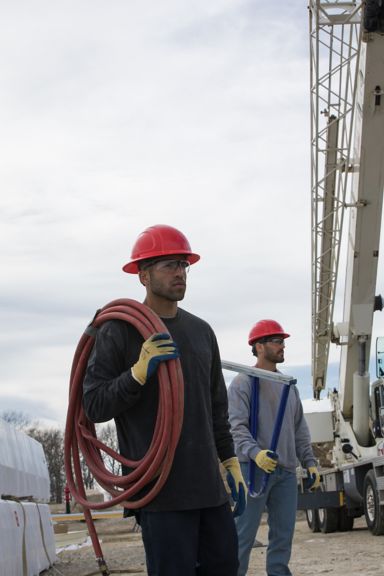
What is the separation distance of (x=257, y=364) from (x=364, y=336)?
9.35 m

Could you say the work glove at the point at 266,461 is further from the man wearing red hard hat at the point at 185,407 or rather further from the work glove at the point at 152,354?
the work glove at the point at 152,354

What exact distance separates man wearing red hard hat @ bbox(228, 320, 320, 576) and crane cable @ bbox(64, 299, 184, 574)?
201 centimetres

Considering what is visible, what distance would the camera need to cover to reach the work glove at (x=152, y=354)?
13.1 feet

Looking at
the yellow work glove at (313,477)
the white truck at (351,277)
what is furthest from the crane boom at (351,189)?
the yellow work glove at (313,477)

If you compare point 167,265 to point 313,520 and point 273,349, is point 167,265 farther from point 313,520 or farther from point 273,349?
point 313,520

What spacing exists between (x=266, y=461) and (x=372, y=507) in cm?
929

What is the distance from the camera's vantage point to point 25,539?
9.30 meters

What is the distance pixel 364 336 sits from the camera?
53.5 ft

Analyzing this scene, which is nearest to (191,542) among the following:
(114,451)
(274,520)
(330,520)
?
(114,451)

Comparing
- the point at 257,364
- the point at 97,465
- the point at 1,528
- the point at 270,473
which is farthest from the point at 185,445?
the point at 1,528

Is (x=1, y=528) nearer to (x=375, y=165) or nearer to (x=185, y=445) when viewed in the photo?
(x=185, y=445)

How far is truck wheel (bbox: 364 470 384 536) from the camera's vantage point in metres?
14.4

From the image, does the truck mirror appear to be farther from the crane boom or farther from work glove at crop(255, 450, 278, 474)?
work glove at crop(255, 450, 278, 474)

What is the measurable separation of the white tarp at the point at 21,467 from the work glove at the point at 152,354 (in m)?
5.32
